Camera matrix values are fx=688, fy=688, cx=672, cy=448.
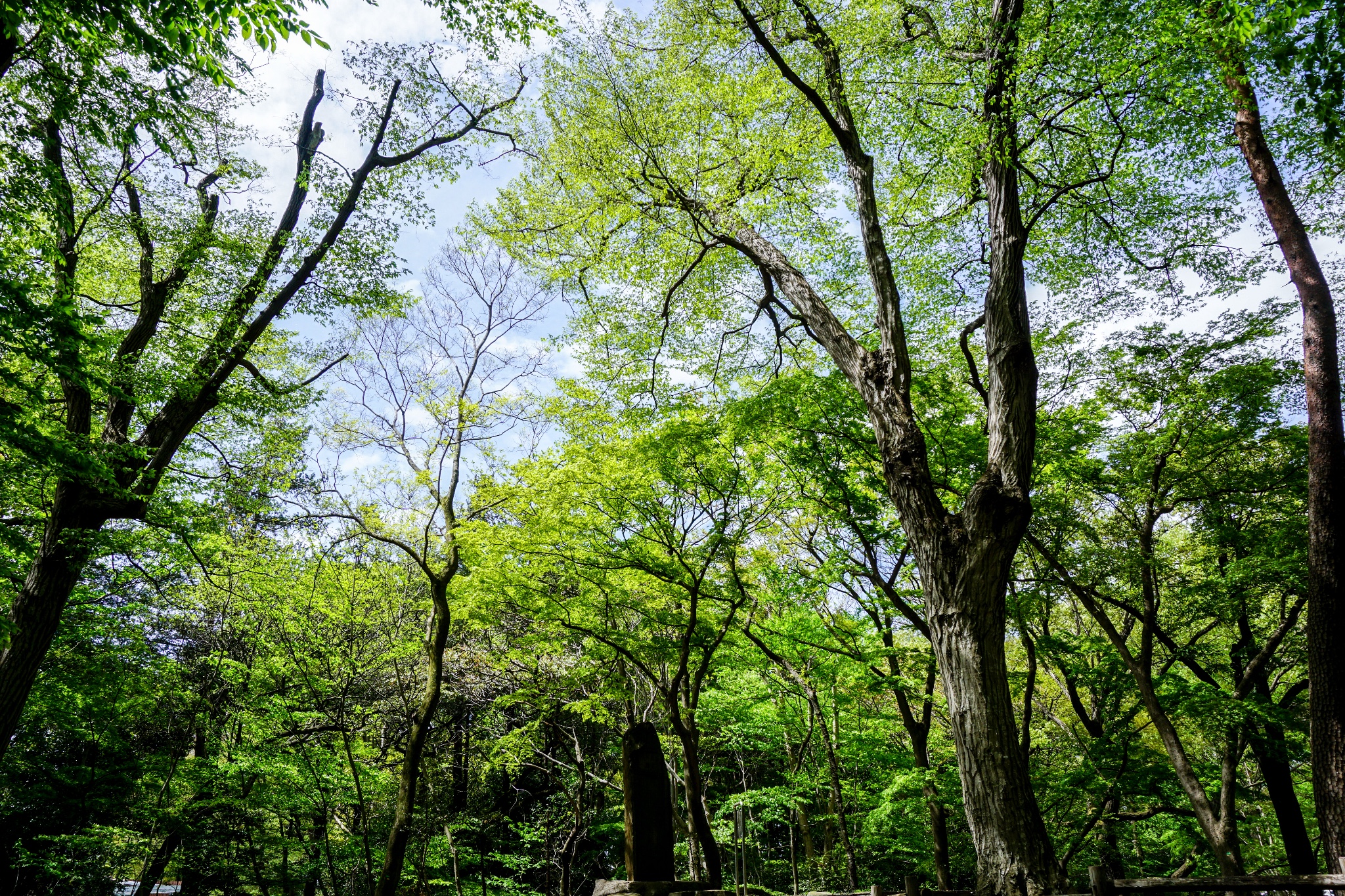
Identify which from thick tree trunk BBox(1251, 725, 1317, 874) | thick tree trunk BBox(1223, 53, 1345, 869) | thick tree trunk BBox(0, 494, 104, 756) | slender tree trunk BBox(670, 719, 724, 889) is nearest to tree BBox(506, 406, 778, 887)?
slender tree trunk BBox(670, 719, 724, 889)

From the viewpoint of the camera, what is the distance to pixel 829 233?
812cm

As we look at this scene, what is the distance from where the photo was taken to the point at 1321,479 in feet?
17.8

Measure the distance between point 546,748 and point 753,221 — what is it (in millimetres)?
10594

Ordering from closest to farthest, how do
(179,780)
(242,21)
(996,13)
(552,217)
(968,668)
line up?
1. (242,21)
2. (968,668)
3. (996,13)
4. (552,217)
5. (179,780)

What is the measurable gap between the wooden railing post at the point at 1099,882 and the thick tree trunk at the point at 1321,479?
1.58m

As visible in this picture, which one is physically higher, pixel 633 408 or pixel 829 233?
pixel 829 233

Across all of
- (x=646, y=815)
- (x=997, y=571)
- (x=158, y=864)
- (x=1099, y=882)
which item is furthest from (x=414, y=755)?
(x=997, y=571)

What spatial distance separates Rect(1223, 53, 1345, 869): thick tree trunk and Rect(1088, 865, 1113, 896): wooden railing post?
62.4 inches

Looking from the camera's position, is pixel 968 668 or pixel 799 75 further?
pixel 799 75

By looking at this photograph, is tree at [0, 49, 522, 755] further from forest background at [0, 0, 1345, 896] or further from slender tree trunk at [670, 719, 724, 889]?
slender tree trunk at [670, 719, 724, 889]

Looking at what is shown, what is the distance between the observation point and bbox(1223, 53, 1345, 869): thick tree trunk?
481 centimetres

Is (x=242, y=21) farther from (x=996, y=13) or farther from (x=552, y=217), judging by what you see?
(x=996, y=13)

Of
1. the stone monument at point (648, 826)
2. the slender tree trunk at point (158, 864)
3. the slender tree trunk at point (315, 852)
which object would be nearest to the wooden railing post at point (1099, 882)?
the stone monument at point (648, 826)

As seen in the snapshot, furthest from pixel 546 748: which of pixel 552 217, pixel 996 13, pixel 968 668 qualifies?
pixel 996 13
